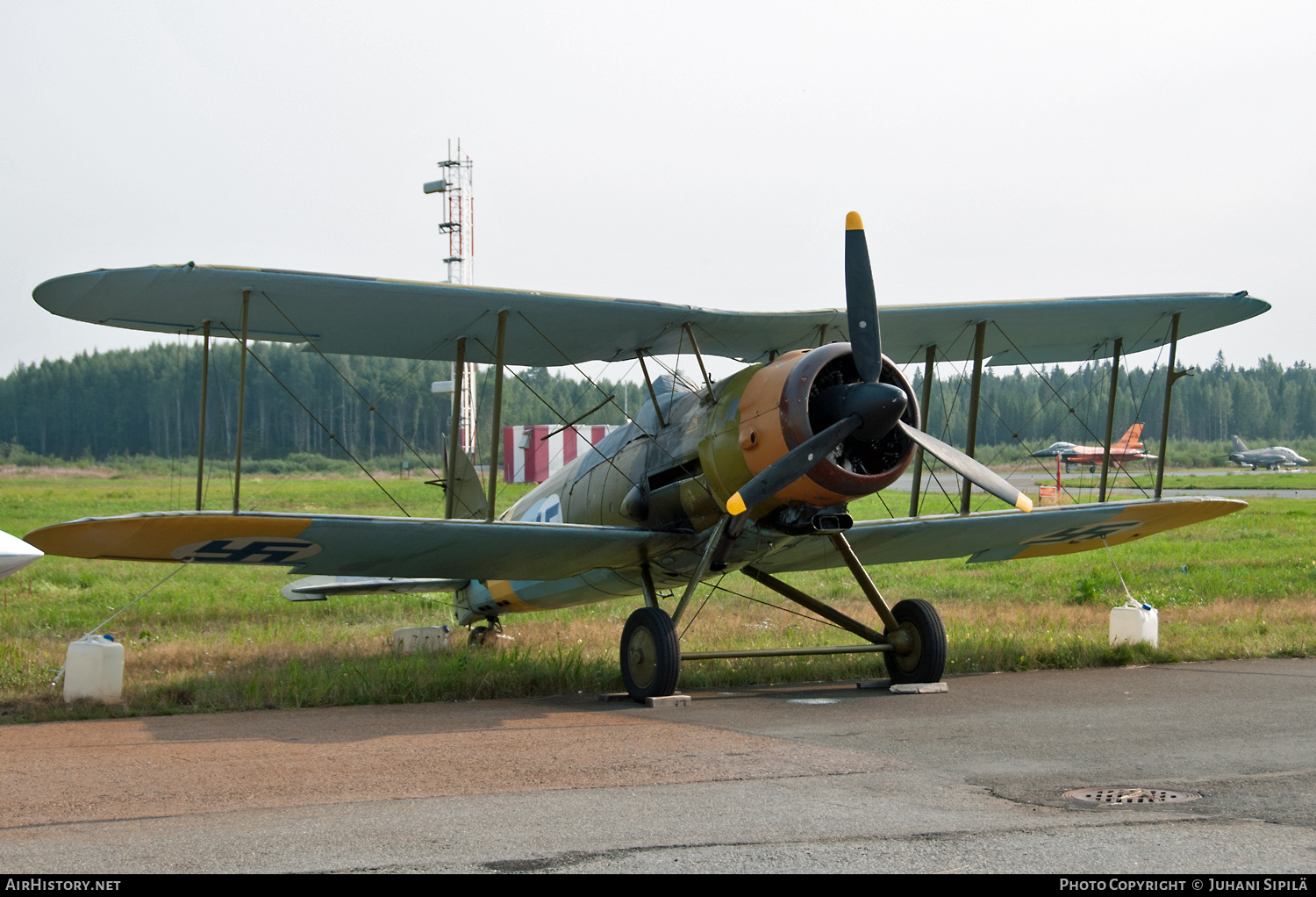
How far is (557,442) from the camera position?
196 feet

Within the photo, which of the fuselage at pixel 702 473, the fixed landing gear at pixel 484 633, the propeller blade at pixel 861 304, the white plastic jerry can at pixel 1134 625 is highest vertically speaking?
the propeller blade at pixel 861 304

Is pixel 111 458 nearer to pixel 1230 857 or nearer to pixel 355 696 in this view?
pixel 355 696

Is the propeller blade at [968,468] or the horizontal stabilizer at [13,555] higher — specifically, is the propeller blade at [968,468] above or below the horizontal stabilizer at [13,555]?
above

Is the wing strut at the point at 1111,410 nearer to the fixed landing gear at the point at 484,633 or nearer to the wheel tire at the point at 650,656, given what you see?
the wheel tire at the point at 650,656

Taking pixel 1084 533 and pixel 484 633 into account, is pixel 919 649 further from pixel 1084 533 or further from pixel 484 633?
pixel 484 633

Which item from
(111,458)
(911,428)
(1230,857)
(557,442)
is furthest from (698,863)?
(111,458)

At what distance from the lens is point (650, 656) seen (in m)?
8.44

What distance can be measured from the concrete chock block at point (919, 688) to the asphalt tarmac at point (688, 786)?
10.0 inches

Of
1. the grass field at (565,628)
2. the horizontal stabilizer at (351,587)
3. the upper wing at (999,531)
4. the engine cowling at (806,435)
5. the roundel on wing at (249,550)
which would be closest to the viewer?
the engine cowling at (806,435)

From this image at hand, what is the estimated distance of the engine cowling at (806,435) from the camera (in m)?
7.71

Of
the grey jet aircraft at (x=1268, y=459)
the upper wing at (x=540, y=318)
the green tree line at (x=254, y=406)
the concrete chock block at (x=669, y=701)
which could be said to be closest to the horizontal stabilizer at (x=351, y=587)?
the upper wing at (x=540, y=318)

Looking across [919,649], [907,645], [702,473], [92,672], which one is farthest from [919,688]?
[92,672]

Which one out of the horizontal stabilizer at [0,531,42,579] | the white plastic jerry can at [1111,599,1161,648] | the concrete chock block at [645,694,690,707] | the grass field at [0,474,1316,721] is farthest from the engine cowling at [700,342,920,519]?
the horizontal stabilizer at [0,531,42,579]

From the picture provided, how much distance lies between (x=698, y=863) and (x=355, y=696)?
5.85 meters
